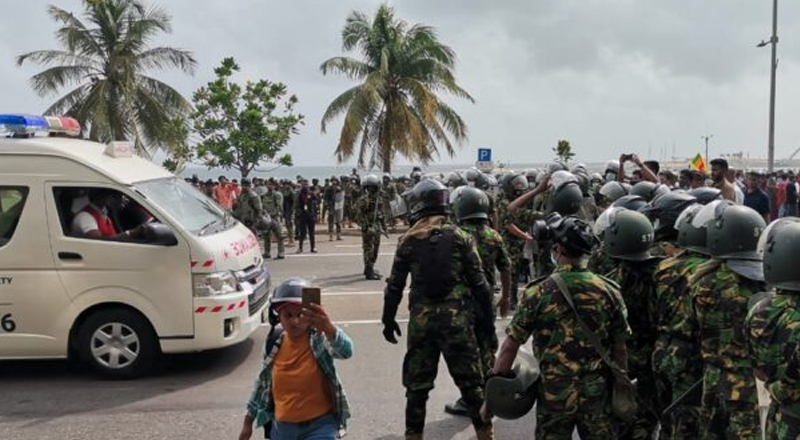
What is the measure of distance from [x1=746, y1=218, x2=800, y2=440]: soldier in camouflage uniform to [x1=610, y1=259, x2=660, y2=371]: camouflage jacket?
45.4 inches

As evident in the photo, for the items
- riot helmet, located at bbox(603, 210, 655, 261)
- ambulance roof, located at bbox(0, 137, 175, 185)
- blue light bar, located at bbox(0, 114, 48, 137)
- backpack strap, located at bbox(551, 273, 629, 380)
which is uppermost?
blue light bar, located at bbox(0, 114, 48, 137)

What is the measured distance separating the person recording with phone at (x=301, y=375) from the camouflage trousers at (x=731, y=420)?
175 centimetres

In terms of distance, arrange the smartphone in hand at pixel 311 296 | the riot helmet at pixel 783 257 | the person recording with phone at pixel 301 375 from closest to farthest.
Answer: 1. the riot helmet at pixel 783 257
2. the smartphone in hand at pixel 311 296
3. the person recording with phone at pixel 301 375

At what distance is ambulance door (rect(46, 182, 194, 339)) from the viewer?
6465 mm

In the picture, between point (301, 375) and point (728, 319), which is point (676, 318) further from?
point (301, 375)

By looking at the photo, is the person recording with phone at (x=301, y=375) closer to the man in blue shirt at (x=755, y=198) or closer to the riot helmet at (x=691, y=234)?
the riot helmet at (x=691, y=234)

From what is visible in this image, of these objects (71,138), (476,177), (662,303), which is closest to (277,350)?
(662,303)

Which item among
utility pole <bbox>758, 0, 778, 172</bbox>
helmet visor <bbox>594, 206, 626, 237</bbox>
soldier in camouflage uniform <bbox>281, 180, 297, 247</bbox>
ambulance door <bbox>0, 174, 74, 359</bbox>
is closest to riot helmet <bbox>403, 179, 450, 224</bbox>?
helmet visor <bbox>594, 206, 626, 237</bbox>

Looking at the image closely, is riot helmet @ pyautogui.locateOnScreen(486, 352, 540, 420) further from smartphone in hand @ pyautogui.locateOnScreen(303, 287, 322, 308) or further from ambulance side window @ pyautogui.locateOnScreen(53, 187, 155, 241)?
ambulance side window @ pyautogui.locateOnScreen(53, 187, 155, 241)

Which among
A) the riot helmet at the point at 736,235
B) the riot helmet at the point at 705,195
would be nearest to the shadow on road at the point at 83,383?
the riot helmet at the point at 705,195

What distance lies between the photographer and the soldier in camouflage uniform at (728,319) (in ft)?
11.0

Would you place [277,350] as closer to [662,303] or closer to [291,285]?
[291,285]

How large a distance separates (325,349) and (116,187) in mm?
3947

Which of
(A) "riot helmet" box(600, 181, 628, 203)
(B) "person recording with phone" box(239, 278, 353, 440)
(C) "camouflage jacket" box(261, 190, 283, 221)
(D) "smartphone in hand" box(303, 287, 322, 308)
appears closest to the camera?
(D) "smartphone in hand" box(303, 287, 322, 308)
